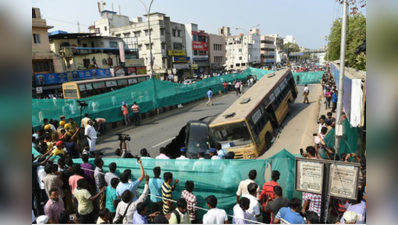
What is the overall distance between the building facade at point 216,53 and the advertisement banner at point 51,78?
130 feet

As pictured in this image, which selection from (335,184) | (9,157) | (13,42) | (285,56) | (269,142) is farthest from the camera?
(285,56)

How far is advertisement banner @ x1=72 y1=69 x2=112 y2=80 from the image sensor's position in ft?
107

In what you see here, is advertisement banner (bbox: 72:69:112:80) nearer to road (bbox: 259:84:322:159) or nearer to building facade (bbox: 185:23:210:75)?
building facade (bbox: 185:23:210:75)

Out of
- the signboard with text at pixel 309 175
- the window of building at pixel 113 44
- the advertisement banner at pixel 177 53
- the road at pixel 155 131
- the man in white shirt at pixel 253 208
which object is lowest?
the road at pixel 155 131

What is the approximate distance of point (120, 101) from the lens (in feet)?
55.1

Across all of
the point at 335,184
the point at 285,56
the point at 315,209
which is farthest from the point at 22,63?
the point at 285,56

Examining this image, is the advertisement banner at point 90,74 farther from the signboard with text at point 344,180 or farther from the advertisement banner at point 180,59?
the signboard with text at point 344,180

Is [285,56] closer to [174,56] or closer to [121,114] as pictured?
[174,56]

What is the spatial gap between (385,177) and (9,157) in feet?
10.7

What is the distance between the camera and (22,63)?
6.54ft

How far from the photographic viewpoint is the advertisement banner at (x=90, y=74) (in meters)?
32.7

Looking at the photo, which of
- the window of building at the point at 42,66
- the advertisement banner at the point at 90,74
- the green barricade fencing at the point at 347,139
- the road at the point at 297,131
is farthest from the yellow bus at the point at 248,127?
the advertisement banner at the point at 90,74

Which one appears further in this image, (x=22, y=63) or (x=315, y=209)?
(x=315, y=209)

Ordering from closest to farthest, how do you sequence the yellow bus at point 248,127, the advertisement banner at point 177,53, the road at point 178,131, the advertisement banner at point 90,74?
the yellow bus at point 248,127
the road at point 178,131
the advertisement banner at point 90,74
the advertisement banner at point 177,53
